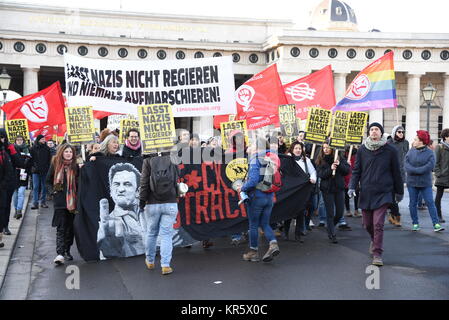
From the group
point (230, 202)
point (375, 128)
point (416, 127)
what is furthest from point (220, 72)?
point (416, 127)

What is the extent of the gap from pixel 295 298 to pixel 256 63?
157 feet

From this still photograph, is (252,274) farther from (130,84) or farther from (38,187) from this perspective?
(38,187)

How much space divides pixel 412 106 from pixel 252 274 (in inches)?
1833

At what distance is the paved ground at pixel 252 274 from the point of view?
641 centimetres

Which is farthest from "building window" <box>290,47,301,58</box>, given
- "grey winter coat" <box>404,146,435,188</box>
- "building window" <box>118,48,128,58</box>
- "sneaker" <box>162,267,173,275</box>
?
"sneaker" <box>162,267,173,275</box>

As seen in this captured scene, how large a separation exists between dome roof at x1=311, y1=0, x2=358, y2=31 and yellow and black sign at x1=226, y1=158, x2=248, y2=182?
54.0 m

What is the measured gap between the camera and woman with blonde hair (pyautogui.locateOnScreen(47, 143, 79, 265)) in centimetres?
828

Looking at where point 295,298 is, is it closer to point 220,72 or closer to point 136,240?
point 136,240

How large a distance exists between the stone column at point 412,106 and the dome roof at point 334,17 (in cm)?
1195

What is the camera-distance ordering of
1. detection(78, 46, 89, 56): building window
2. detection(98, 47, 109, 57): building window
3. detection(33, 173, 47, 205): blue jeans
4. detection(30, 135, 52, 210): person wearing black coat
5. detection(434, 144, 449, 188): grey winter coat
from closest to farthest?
detection(434, 144, 449, 188): grey winter coat < detection(30, 135, 52, 210): person wearing black coat < detection(33, 173, 47, 205): blue jeans < detection(78, 46, 89, 56): building window < detection(98, 47, 109, 57): building window

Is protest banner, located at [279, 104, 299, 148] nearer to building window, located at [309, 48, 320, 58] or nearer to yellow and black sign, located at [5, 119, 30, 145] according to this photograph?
yellow and black sign, located at [5, 119, 30, 145]

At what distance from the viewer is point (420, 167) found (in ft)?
35.4

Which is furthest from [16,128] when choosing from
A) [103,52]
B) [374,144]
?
[103,52]
